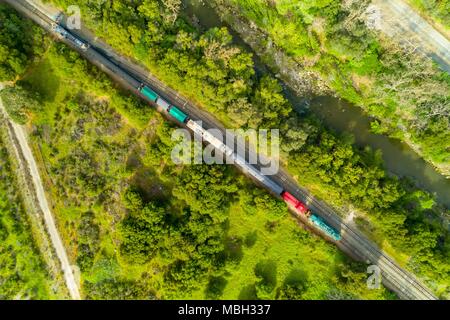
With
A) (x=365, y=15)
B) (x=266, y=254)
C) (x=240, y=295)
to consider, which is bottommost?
(x=240, y=295)

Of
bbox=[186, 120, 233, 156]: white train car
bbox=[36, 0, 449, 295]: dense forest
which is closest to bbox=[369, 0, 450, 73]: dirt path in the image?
bbox=[36, 0, 449, 295]: dense forest

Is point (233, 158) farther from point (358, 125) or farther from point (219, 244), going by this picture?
point (358, 125)

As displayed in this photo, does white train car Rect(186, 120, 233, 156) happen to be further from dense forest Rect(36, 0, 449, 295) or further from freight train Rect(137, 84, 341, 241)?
dense forest Rect(36, 0, 449, 295)

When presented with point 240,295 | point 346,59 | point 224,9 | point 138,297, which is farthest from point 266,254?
point 224,9

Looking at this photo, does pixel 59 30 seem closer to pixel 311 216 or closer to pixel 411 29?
pixel 311 216

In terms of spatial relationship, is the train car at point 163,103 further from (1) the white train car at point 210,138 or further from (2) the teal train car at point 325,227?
(2) the teal train car at point 325,227
